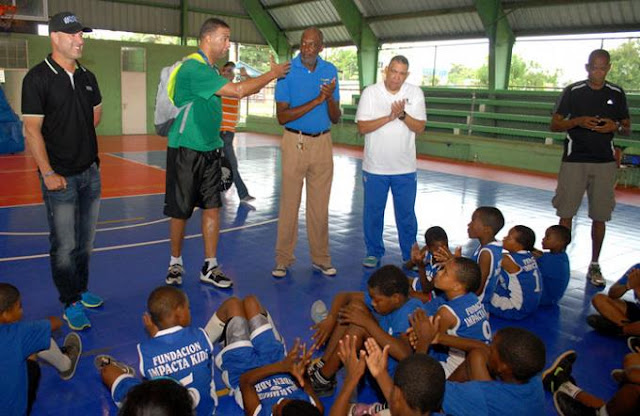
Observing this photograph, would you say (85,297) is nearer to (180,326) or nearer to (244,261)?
(244,261)

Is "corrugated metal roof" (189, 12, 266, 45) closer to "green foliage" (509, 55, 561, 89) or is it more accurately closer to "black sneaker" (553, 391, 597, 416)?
"green foliage" (509, 55, 561, 89)

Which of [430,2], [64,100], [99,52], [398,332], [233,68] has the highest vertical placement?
[430,2]

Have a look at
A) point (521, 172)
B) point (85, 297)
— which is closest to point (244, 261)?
point (85, 297)

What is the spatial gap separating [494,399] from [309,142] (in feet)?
10.2

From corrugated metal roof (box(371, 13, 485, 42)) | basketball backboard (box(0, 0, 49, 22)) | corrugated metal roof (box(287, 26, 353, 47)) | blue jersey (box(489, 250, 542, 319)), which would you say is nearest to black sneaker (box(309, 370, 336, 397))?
blue jersey (box(489, 250, 542, 319))

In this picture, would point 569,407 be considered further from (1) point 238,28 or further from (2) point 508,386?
(1) point 238,28

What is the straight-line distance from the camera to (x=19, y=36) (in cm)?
1619

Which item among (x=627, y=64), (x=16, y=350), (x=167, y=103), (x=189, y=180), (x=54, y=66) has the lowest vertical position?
(x=16, y=350)

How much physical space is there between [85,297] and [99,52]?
16.2 m

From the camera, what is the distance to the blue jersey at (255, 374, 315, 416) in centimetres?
238

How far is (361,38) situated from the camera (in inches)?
704

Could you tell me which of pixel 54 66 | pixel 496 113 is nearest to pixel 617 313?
pixel 54 66

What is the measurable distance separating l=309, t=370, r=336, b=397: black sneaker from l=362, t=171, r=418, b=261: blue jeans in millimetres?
2357

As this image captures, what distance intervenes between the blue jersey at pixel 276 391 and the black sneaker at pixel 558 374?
4.97ft
